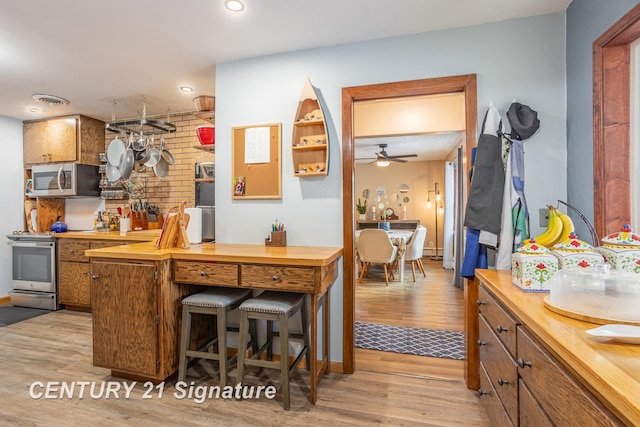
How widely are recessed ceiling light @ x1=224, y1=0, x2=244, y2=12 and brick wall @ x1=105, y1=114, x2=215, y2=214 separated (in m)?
2.21

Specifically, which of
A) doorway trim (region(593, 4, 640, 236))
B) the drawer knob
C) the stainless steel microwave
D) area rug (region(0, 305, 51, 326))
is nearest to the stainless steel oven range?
area rug (region(0, 305, 51, 326))

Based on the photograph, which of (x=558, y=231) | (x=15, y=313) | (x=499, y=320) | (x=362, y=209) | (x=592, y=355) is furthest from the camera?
(x=362, y=209)

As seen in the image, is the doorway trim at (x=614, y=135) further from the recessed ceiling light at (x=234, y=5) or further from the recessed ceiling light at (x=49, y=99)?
the recessed ceiling light at (x=49, y=99)

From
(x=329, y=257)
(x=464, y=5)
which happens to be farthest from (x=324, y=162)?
(x=464, y=5)

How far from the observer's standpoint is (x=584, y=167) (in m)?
1.84

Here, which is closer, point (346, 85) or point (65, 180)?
point (346, 85)

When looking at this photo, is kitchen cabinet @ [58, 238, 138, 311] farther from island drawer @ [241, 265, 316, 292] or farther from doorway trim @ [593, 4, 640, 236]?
doorway trim @ [593, 4, 640, 236]

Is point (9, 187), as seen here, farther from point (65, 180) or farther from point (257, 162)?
point (257, 162)

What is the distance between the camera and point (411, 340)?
9.66 feet

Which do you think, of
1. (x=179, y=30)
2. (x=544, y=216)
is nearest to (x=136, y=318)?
(x=179, y=30)

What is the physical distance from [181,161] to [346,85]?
2561 mm

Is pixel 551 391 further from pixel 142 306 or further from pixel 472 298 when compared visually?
pixel 142 306

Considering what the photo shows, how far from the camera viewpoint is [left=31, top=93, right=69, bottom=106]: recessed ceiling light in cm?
345

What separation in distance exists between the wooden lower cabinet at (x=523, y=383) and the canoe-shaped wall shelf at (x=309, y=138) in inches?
53.5
